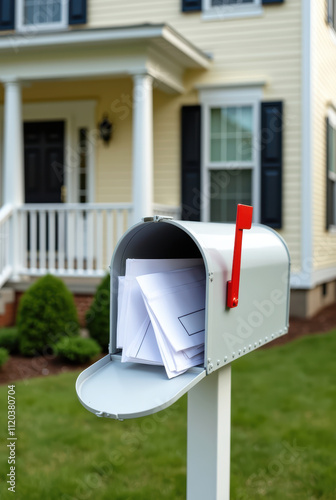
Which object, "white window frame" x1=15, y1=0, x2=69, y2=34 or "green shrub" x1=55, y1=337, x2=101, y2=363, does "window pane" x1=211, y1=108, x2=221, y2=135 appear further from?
"green shrub" x1=55, y1=337, x2=101, y2=363

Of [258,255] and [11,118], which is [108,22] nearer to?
[11,118]

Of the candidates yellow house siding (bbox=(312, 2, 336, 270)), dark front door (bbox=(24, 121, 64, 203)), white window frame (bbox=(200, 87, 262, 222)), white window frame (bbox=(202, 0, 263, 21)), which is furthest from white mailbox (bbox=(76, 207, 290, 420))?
dark front door (bbox=(24, 121, 64, 203))

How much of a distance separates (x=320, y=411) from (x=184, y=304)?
3589mm

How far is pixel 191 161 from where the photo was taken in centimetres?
924

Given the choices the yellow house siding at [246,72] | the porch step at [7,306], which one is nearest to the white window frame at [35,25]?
the yellow house siding at [246,72]

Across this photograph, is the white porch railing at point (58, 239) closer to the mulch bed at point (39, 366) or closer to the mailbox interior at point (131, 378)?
the mulch bed at point (39, 366)

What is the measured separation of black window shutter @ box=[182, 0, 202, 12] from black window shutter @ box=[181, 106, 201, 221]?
1468mm

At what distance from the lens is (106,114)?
9.70 metres

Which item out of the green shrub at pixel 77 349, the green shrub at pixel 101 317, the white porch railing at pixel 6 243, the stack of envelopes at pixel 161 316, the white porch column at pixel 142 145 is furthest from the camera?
the white porch railing at pixel 6 243

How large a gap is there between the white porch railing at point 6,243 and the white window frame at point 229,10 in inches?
160

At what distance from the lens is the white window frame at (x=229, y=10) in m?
9.08

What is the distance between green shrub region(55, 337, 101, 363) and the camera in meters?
6.28

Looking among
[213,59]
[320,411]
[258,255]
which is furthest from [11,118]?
[258,255]

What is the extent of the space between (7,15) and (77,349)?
635cm
